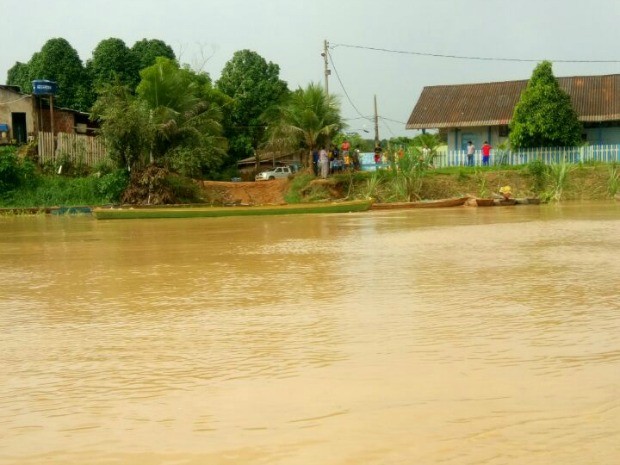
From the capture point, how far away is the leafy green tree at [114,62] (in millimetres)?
37938

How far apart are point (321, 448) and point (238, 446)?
12.2 inches

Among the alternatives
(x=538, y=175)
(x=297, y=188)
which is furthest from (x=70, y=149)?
(x=538, y=175)

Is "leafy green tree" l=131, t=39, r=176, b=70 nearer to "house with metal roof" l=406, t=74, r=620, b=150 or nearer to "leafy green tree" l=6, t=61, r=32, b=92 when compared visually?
"leafy green tree" l=6, t=61, r=32, b=92

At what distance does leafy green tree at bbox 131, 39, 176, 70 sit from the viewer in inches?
1540

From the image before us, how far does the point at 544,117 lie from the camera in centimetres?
2738

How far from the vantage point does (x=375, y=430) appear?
2.97m

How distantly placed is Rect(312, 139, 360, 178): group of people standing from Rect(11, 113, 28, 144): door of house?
11.0 meters

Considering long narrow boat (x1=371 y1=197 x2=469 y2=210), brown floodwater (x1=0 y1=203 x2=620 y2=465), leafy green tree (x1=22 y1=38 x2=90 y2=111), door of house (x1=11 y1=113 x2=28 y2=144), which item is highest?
leafy green tree (x1=22 y1=38 x2=90 y2=111)

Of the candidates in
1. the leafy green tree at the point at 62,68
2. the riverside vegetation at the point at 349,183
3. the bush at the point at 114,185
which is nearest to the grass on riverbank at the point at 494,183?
the riverside vegetation at the point at 349,183

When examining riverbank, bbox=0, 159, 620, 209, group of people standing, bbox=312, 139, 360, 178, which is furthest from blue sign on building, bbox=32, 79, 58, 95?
group of people standing, bbox=312, 139, 360, 178

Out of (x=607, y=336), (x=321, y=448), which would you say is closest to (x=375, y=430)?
(x=321, y=448)

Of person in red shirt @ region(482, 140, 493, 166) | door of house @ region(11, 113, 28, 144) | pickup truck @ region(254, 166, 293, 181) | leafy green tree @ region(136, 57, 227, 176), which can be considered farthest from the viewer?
pickup truck @ region(254, 166, 293, 181)

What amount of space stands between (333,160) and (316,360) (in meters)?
22.5

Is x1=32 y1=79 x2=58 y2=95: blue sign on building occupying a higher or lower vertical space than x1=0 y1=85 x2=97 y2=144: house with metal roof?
higher
